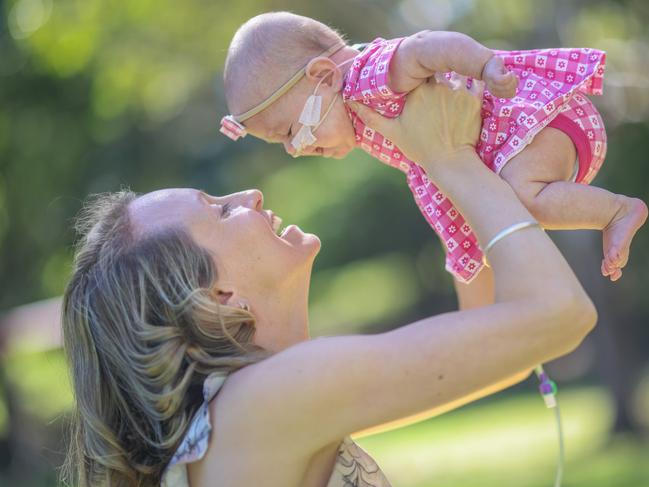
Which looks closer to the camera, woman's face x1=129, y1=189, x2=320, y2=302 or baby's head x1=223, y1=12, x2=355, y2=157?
woman's face x1=129, y1=189, x2=320, y2=302

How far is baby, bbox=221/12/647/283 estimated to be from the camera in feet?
8.27

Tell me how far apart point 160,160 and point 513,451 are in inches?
369

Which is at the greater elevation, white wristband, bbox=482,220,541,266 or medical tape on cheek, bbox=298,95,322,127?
medical tape on cheek, bbox=298,95,322,127

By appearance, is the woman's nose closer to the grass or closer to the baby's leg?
the baby's leg

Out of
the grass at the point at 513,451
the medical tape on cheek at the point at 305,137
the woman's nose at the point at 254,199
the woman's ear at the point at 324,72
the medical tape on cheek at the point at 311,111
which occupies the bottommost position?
the grass at the point at 513,451

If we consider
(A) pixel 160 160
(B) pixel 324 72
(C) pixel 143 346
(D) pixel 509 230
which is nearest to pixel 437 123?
(D) pixel 509 230

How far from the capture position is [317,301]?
29.2 m

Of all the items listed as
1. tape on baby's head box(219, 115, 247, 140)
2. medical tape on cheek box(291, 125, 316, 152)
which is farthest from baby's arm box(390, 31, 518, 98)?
tape on baby's head box(219, 115, 247, 140)

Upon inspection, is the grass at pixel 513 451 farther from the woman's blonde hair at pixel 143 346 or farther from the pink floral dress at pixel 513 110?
the woman's blonde hair at pixel 143 346

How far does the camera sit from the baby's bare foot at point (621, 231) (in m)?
2.52

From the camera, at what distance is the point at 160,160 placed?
Result: 60.5ft

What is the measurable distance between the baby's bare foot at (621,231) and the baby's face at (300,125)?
82 centimetres

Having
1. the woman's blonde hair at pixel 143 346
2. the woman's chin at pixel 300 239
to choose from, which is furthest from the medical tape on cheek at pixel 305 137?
the woman's blonde hair at pixel 143 346

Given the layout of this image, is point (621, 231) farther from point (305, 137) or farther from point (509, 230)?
point (305, 137)
